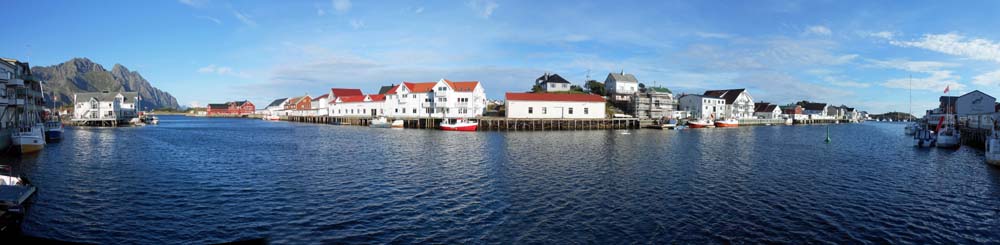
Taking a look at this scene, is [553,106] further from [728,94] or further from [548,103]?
[728,94]

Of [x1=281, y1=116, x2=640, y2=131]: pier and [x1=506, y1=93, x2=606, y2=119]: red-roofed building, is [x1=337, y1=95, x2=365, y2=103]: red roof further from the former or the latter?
[x1=506, y1=93, x2=606, y2=119]: red-roofed building

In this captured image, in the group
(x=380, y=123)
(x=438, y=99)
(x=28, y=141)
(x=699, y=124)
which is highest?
(x=438, y=99)

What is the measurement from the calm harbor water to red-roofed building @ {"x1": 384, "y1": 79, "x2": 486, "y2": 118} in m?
45.4

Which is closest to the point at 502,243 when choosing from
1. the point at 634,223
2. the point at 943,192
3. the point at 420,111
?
the point at 634,223

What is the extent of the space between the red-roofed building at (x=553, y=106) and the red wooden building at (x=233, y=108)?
12478 cm

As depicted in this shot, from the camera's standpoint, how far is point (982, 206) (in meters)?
16.3

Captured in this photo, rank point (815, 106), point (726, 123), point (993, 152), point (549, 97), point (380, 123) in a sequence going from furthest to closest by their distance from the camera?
point (815, 106), point (726, 123), point (380, 123), point (549, 97), point (993, 152)

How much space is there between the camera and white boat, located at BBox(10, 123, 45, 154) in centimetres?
2955

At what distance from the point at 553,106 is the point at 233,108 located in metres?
141

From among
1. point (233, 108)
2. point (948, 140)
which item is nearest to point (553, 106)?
point (948, 140)

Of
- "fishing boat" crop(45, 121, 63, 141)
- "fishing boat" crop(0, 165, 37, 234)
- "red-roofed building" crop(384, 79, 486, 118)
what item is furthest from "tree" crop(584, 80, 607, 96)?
"fishing boat" crop(0, 165, 37, 234)

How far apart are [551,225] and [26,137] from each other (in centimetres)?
3599

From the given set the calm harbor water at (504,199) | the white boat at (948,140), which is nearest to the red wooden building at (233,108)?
the calm harbor water at (504,199)

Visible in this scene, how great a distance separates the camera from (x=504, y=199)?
16609mm
